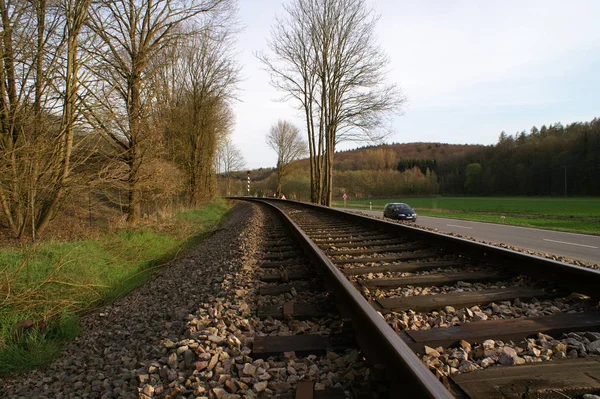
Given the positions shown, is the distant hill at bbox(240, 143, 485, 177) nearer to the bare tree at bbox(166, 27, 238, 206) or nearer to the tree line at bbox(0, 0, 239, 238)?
the bare tree at bbox(166, 27, 238, 206)

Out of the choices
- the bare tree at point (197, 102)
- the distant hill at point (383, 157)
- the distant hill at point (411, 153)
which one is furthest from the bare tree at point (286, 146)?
the distant hill at point (411, 153)

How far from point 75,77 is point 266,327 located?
788 centimetres

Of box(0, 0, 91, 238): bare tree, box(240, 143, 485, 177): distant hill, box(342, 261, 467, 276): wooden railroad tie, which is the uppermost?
box(240, 143, 485, 177): distant hill

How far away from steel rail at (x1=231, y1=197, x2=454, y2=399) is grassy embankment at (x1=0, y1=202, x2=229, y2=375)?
2902mm

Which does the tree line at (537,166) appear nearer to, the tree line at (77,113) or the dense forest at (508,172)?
the dense forest at (508,172)

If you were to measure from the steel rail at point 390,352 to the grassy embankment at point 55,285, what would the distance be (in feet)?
9.52

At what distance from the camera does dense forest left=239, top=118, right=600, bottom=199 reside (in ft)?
264

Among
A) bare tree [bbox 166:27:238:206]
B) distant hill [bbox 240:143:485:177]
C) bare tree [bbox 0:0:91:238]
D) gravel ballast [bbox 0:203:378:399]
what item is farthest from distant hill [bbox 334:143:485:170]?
gravel ballast [bbox 0:203:378:399]

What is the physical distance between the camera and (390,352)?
1.82 metres

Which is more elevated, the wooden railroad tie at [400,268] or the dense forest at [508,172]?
the dense forest at [508,172]

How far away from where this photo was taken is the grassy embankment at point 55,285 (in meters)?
3.65

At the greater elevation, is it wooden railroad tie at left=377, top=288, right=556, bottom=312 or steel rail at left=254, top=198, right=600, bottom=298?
steel rail at left=254, top=198, right=600, bottom=298

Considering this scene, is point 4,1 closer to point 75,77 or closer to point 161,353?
point 75,77

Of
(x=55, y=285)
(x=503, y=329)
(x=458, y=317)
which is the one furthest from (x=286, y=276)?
(x=55, y=285)
